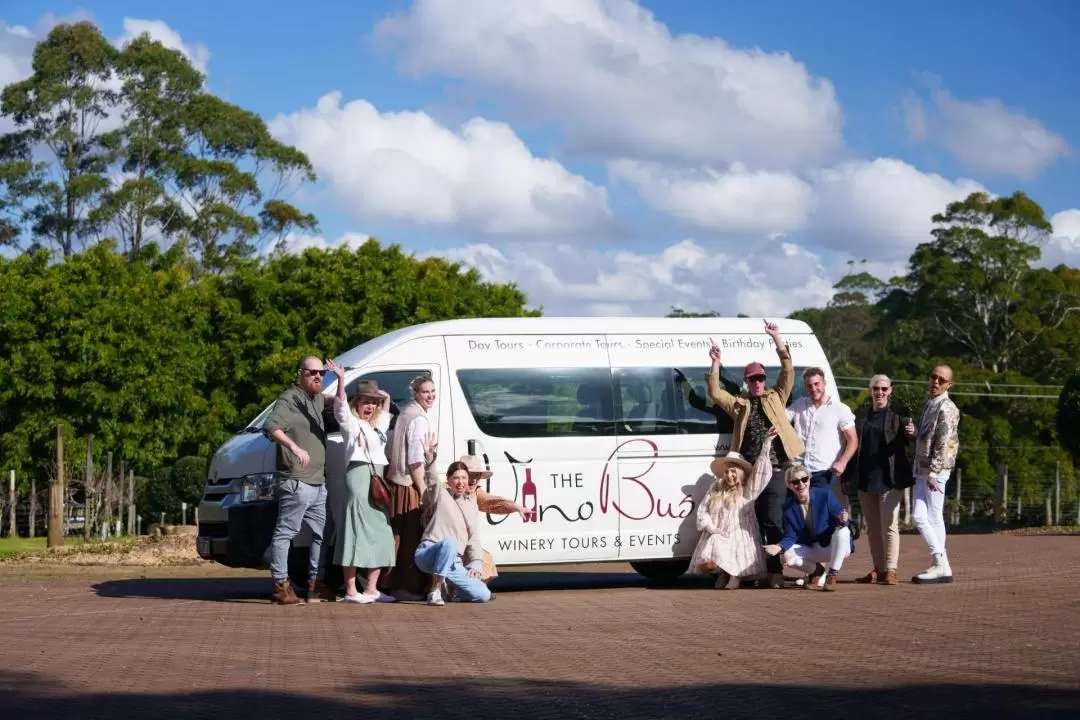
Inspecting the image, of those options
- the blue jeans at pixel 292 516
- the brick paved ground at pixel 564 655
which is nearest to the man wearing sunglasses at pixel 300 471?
the blue jeans at pixel 292 516

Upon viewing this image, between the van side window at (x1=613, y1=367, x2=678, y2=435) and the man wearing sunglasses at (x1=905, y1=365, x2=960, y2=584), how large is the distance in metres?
2.16

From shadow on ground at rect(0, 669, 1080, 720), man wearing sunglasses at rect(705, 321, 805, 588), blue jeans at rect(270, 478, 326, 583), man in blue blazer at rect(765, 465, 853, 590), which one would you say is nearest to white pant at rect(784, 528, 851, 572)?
man in blue blazer at rect(765, 465, 853, 590)

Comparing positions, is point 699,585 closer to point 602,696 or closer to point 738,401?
point 738,401

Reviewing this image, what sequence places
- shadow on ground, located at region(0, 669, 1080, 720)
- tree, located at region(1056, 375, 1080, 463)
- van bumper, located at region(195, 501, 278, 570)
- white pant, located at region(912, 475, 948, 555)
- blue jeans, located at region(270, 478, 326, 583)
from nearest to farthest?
shadow on ground, located at region(0, 669, 1080, 720) < blue jeans, located at region(270, 478, 326, 583) < van bumper, located at region(195, 501, 278, 570) < white pant, located at region(912, 475, 948, 555) < tree, located at region(1056, 375, 1080, 463)

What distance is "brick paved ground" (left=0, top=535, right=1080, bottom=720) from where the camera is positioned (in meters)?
7.16

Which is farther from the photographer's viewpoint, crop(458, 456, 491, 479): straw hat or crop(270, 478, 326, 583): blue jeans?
crop(458, 456, 491, 479): straw hat

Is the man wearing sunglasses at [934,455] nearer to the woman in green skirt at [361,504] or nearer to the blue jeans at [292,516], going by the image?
the woman in green skirt at [361,504]

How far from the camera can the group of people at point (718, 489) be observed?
41.0 ft

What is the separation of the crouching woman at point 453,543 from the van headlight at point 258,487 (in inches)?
52.7

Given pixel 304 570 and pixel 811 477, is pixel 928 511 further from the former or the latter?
pixel 304 570

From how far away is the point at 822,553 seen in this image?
1341cm

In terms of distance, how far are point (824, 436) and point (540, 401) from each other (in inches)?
101

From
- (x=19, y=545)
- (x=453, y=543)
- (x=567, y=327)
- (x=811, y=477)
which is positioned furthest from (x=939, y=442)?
(x=19, y=545)

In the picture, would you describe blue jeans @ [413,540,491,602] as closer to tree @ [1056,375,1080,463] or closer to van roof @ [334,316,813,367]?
van roof @ [334,316,813,367]
